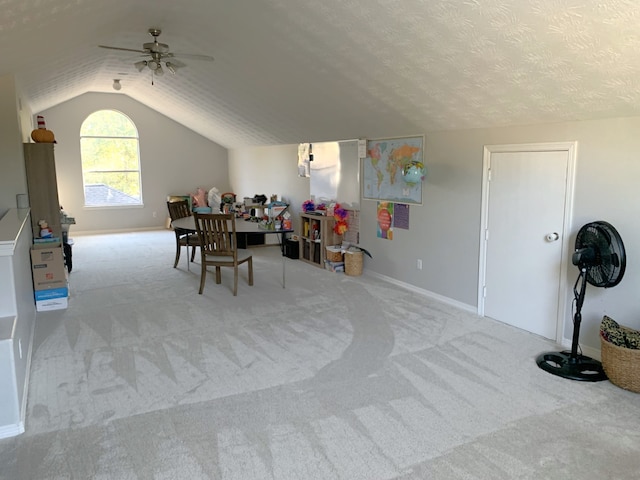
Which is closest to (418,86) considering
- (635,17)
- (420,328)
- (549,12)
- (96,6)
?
(549,12)

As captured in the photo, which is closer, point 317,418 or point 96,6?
point 317,418

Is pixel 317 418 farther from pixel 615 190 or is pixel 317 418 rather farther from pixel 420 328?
pixel 615 190

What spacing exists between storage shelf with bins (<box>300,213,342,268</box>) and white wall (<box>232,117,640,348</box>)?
50 cm

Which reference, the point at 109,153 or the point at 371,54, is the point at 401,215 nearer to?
the point at 371,54

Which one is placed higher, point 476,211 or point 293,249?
point 476,211

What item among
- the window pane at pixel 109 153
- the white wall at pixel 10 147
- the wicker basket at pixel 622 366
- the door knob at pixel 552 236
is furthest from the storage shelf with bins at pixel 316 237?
the window pane at pixel 109 153

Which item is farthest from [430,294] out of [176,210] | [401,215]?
[176,210]

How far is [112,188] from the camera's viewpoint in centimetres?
948

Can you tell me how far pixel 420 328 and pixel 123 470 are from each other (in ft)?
8.56

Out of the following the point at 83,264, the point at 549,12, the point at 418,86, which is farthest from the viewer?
the point at 83,264

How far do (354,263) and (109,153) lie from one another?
6055 millimetres

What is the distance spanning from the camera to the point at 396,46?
3389 millimetres

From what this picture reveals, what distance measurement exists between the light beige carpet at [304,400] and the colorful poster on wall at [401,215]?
1.01 metres

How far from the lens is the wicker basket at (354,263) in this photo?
19.4ft
